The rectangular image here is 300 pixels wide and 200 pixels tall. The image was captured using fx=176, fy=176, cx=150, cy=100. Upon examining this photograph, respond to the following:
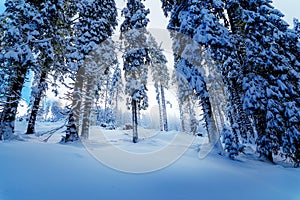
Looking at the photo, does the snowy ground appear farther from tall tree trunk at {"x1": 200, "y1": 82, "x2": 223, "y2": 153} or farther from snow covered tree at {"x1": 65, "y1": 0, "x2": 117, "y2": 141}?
snow covered tree at {"x1": 65, "y1": 0, "x2": 117, "y2": 141}

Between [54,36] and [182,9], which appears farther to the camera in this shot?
[182,9]

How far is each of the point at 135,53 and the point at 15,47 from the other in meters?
9.42

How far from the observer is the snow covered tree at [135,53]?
50.8 feet

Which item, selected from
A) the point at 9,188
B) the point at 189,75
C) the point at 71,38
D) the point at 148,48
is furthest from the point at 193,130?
the point at 9,188

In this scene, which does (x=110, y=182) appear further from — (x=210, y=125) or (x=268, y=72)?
(x=268, y=72)

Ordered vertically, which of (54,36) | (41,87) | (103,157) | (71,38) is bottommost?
(103,157)

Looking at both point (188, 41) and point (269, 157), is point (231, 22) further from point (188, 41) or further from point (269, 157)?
point (269, 157)

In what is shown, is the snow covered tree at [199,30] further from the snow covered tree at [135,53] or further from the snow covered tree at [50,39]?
the snow covered tree at [50,39]

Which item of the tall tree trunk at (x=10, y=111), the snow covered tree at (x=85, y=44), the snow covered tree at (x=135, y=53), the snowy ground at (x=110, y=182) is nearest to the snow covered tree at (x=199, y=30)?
the snow covered tree at (x=135, y=53)

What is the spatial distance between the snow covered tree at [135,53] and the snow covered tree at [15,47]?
836cm

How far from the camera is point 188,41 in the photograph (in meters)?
11.2

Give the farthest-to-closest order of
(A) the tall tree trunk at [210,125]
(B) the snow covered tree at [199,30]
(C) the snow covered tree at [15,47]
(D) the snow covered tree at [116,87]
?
(D) the snow covered tree at [116,87] < (A) the tall tree trunk at [210,125] < (B) the snow covered tree at [199,30] < (C) the snow covered tree at [15,47]

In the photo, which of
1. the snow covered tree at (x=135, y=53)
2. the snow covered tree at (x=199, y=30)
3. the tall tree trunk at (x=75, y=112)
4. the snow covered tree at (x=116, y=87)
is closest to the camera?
the snow covered tree at (x=199, y=30)

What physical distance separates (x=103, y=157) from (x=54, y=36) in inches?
272
